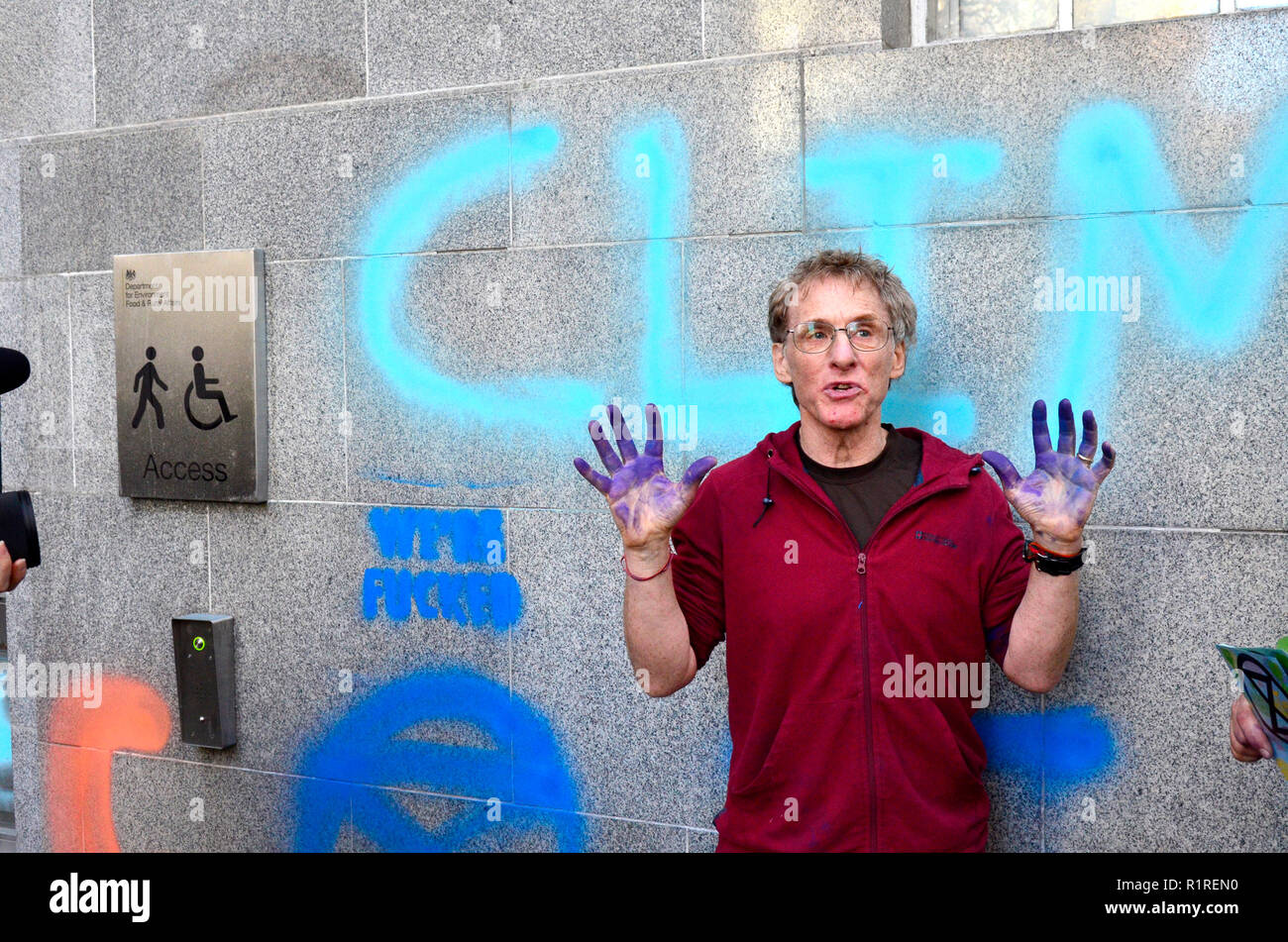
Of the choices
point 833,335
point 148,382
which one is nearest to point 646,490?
point 833,335

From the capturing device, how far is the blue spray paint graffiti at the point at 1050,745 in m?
3.68

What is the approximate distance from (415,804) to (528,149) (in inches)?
97.9

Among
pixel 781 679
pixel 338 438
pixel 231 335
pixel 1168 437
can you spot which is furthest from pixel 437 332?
pixel 1168 437

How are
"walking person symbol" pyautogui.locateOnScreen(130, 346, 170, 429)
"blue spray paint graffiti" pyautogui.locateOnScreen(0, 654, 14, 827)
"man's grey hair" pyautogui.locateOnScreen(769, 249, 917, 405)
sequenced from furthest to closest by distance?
"blue spray paint graffiti" pyautogui.locateOnScreen(0, 654, 14, 827), "walking person symbol" pyautogui.locateOnScreen(130, 346, 170, 429), "man's grey hair" pyautogui.locateOnScreen(769, 249, 917, 405)

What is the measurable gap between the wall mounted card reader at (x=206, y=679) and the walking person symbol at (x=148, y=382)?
0.87 metres

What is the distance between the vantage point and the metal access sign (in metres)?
5.00

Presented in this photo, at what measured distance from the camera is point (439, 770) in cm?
466

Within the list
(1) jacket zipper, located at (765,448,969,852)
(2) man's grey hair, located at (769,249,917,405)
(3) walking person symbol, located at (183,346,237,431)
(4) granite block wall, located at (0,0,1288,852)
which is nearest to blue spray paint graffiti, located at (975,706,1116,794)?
(4) granite block wall, located at (0,0,1288,852)

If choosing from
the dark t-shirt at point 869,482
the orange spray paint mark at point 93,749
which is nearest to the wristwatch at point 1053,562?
the dark t-shirt at point 869,482

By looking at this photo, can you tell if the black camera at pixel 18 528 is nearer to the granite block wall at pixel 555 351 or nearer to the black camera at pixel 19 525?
the black camera at pixel 19 525

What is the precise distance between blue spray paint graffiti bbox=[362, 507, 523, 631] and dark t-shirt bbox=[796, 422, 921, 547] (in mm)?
1704

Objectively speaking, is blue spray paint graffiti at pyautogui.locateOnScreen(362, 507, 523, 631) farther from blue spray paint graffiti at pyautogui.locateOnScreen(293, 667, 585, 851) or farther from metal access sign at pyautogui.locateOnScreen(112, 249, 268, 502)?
metal access sign at pyautogui.locateOnScreen(112, 249, 268, 502)

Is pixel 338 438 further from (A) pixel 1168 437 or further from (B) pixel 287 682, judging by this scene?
(A) pixel 1168 437

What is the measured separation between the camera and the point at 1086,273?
365 cm
